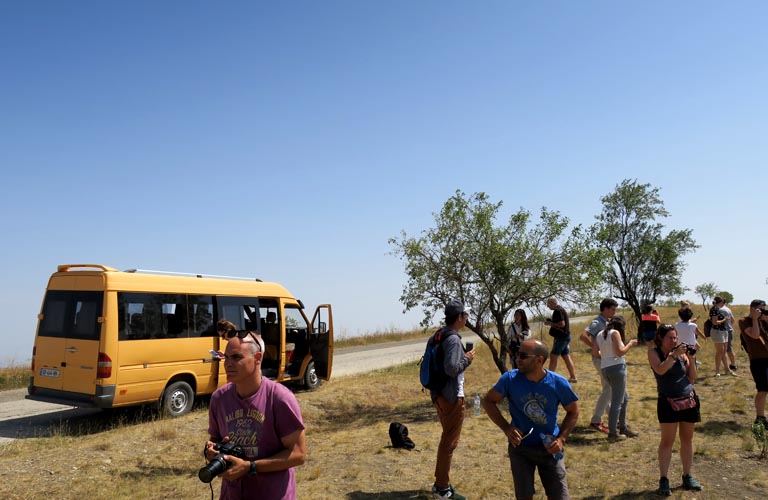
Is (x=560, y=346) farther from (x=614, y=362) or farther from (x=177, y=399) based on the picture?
(x=177, y=399)

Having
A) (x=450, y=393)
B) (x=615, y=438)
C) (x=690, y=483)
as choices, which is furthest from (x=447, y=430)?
(x=615, y=438)

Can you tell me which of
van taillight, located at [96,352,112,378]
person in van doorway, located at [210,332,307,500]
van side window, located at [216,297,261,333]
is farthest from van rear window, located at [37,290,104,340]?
person in van doorway, located at [210,332,307,500]

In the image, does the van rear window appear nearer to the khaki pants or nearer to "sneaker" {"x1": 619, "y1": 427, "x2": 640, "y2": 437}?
the khaki pants

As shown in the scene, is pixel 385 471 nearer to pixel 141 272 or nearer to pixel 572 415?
pixel 572 415

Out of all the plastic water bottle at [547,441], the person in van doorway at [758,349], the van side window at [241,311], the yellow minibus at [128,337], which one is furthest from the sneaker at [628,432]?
the van side window at [241,311]

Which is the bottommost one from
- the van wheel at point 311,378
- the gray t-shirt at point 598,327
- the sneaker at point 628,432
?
the sneaker at point 628,432

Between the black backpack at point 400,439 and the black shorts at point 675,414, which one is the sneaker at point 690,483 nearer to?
the black shorts at point 675,414

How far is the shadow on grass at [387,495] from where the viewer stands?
Result: 631 cm

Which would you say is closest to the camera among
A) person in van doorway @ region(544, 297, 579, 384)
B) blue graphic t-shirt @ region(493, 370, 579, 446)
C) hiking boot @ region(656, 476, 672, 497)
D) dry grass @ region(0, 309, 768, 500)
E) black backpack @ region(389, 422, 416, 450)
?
blue graphic t-shirt @ region(493, 370, 579, 446)

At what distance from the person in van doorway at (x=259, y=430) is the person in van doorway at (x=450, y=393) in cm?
278

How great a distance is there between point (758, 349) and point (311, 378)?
383 inches

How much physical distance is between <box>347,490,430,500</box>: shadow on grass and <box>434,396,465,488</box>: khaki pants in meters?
0.46

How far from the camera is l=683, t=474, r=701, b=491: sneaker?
20.4 ft

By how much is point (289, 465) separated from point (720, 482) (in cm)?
579
